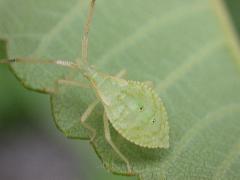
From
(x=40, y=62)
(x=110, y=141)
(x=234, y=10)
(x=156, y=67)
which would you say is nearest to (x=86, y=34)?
(x=40, y=62)

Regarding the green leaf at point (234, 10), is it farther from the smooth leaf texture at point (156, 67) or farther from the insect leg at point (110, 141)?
the insect leg at point (110, 141)

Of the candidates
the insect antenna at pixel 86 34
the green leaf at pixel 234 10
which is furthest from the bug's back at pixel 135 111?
the green leaf at pixel 234 10

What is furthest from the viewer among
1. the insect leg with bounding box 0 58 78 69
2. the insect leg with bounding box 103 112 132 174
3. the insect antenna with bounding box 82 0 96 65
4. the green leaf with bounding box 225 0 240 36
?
the green leaf with bounding box 225 0 240 36

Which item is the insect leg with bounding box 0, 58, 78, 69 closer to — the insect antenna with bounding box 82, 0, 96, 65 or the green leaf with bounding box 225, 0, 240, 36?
the insect antenna with bounding box 82, 0, 96, 65

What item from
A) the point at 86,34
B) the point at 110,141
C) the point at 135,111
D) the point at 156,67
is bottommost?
the point at 110,141

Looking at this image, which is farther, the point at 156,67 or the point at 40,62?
the point at 156,67

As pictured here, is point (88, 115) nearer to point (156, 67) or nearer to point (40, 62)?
point (40, 62)

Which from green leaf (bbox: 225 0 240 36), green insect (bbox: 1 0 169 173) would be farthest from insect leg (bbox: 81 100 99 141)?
green leaf (bbox: 225 0 240 36)

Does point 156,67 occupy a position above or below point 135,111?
above
